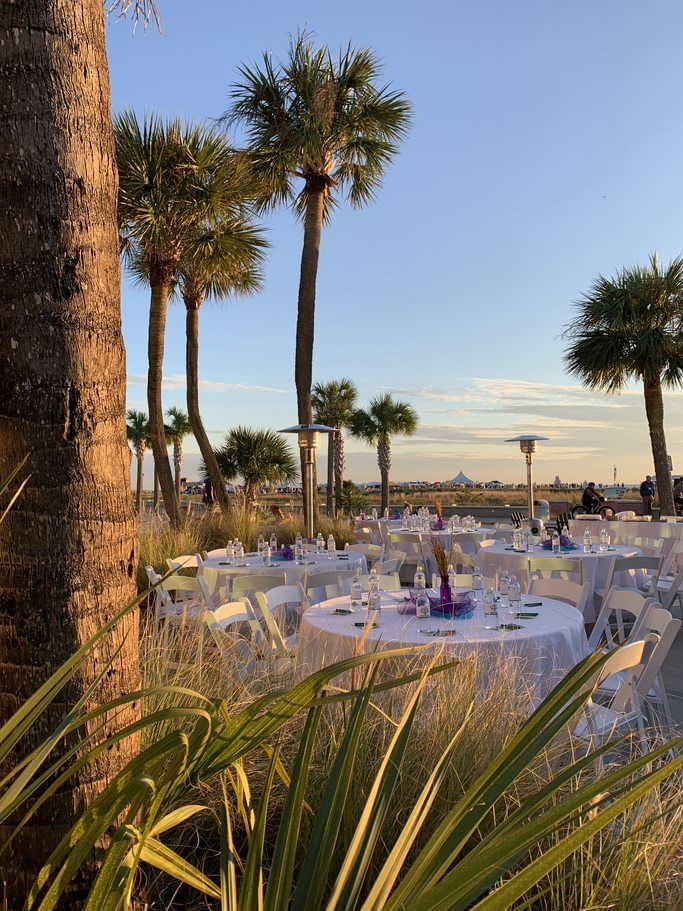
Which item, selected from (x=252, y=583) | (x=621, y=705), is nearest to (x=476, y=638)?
(x=621, y=705)

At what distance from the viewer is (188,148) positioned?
43.1ft

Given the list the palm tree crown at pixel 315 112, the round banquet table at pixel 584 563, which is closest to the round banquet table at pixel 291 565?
the round banquet table at pixel 584 563

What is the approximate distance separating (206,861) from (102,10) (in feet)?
7.49

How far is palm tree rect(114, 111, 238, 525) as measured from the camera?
1261 cm

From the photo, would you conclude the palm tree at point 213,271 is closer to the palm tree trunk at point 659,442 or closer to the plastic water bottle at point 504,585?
the palm tree trunk at point 659,442

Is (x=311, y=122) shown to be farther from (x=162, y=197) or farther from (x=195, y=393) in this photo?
(x=195, y=393)

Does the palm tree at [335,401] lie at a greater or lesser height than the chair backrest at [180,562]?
greater

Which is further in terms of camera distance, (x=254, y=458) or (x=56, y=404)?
(x=254, y=458)

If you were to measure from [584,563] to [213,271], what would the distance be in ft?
34.8

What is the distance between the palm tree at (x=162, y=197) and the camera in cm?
1261

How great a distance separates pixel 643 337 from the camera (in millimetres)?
15023

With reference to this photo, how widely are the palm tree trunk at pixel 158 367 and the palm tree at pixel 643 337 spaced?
1023cm

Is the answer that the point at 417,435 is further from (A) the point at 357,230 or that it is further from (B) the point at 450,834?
(B) the point at 450,834

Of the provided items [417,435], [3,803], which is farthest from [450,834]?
[417,435]
